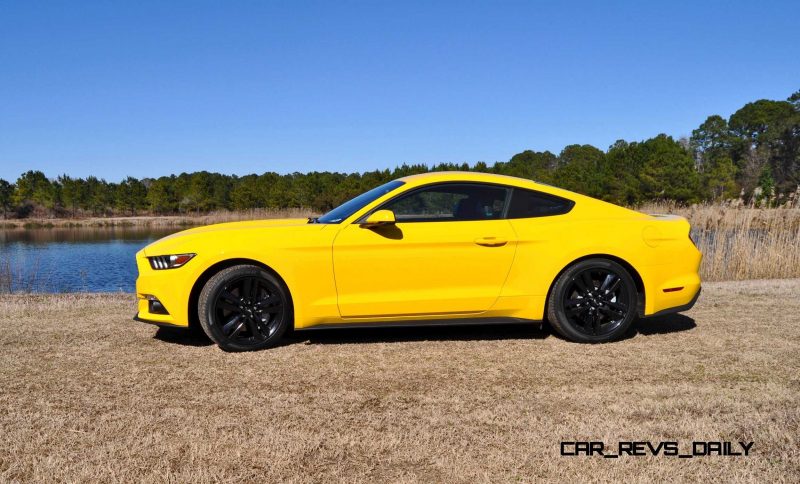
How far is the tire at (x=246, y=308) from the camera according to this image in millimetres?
4777

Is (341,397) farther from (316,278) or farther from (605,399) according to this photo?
(605,399)

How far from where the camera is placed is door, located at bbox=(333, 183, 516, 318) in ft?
15.8

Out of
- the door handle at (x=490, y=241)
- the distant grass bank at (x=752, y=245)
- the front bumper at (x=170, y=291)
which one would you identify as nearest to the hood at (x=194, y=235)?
the front bumper at (x=170, y=291)

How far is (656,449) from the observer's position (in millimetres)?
2949

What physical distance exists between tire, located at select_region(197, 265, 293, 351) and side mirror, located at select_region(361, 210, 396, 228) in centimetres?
91

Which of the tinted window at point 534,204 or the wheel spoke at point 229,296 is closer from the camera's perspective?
the wheel spoke at point 229,296

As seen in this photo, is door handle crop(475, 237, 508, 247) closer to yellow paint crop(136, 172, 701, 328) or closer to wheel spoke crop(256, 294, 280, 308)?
yellow paint crop(136, 172, 701, 328)

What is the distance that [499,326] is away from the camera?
19.0 ft

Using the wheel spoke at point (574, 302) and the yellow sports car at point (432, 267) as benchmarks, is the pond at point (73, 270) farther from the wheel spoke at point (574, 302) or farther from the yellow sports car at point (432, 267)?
the wheel spoke at point (574, 302)

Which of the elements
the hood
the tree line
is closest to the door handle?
the hood

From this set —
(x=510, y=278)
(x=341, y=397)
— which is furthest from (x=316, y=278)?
(x=510, y=278)

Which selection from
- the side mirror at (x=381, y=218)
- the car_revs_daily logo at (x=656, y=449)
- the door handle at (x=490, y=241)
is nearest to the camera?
the car_revs_daily logo at (x=656, y=449)

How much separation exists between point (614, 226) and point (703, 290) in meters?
3.76

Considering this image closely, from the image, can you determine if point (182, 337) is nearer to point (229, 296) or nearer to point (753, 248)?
point (229, 296)
